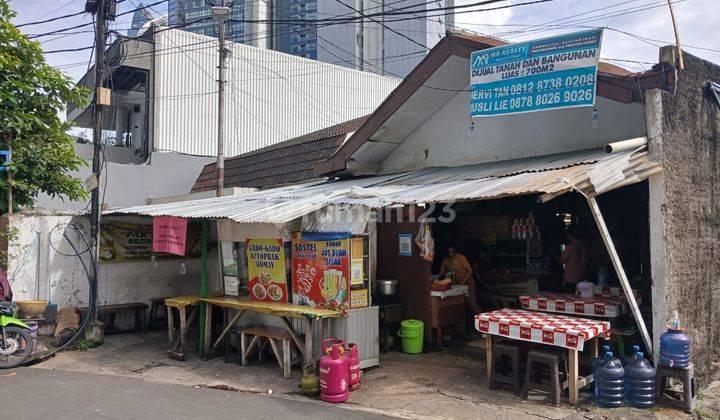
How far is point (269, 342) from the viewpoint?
8.82 metres

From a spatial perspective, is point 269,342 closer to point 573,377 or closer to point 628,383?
point 573,377

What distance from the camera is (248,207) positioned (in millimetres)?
8938

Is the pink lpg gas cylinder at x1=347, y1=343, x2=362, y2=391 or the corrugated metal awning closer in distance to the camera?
the corrugated metal awning

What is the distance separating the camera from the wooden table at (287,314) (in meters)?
7.69

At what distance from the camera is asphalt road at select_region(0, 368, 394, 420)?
6387 mm

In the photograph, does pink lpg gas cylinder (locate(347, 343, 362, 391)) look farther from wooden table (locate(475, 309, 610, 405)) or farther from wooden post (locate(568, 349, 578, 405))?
wooden post (locate(568, 349, 578, 405))

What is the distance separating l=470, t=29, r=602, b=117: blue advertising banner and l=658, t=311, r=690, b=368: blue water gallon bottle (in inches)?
122

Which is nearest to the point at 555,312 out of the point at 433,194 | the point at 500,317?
the point at 500,317

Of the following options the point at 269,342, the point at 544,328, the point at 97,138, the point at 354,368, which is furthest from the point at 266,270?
the point at 97,138

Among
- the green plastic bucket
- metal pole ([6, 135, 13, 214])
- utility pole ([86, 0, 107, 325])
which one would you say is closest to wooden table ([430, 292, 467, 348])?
the green plastic bucket

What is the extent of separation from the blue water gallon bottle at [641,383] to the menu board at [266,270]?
4.96m

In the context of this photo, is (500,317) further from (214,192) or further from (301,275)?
(214,192)

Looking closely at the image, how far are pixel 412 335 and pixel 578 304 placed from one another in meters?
2.73

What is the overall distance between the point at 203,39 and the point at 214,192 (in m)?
10.6
